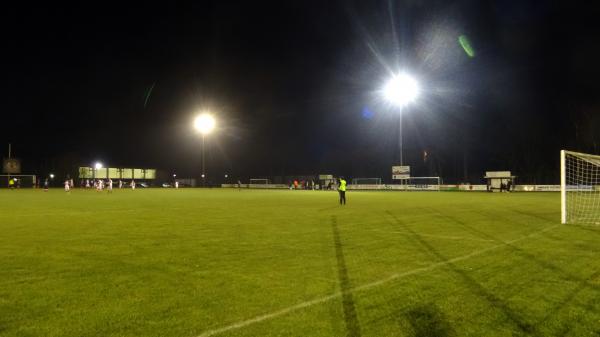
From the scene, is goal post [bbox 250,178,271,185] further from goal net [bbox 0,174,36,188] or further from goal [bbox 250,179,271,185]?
goal net [bbox 0,174,36,188]

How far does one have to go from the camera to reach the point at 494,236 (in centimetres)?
1062

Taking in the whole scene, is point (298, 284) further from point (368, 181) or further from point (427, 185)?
point (368, 181)

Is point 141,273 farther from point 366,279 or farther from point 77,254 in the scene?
point 366,279

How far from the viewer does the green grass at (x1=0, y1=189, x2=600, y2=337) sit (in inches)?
164

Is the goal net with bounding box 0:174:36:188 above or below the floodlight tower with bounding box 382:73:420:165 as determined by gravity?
below

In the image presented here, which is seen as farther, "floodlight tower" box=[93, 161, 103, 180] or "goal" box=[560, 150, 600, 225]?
"floodlight tower" box=[93, 161, 103, 180]

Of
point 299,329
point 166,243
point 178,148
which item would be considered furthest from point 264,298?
point 178,148

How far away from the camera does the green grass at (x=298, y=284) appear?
4.16 metres

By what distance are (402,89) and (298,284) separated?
37.0m

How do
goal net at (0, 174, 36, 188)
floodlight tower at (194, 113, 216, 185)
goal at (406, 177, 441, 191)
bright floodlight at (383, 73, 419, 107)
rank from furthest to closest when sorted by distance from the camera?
goal net at (0, 174, 36, 188), goal at (406, 177, 441, 191), floodlight tower at (194, 113, 216, 185), bright floodlight at (383, 73, 419, 107)

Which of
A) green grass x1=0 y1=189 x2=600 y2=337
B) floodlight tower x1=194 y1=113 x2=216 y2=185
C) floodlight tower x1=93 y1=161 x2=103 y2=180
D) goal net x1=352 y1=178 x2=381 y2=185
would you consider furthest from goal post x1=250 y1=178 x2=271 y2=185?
green grass x1=0 y1=189 x2=600 y2=337

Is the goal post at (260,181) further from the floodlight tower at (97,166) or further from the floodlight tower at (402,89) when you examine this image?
the floodlight tower at (402,89)

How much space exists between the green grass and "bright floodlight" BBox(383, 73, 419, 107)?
30.9 metres

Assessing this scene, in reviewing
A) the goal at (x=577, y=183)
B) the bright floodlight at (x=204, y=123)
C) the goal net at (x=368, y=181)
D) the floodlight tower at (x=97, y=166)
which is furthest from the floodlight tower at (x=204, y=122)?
the goal at (x=577, y=183)
